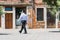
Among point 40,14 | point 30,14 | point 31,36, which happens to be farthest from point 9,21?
point 31,36

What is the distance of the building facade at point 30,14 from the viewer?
144ft

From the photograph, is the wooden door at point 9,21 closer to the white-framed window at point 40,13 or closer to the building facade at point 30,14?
the building facade at point 30,14

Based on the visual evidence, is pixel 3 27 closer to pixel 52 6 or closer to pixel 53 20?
pixel 53 20

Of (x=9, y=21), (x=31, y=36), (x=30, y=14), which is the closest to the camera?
(x=31, y=36)

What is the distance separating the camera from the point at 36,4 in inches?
1738

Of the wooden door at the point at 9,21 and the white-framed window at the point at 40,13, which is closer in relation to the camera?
the wooden door at the point at 9,21

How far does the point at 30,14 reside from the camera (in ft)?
145

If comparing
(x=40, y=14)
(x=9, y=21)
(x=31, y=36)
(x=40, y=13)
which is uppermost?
(x=40, y=13)

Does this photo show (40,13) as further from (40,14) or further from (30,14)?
(30,14)

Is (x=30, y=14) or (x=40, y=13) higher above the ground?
(x=40, y=13)

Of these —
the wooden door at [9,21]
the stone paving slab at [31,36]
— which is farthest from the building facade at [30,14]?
the stone paving slab at [31,36]

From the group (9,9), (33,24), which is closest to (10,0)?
(9,9)

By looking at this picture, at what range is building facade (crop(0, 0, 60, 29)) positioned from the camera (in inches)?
1726

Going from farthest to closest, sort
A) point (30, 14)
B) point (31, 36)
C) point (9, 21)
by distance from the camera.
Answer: point (30, 14), point (9, 21), point (31, 36)
